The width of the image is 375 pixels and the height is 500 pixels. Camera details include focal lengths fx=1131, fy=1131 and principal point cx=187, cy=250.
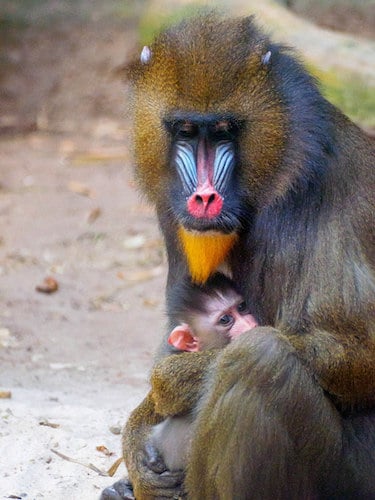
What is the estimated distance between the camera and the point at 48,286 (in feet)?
28.5

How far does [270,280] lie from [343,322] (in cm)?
39

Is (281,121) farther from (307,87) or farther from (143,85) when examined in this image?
(143,85)

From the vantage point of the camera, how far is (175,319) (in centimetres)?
529

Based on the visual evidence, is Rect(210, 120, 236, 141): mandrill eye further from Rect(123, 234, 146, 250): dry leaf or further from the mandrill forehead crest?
Rect(123, 234, 146, 250): dry leaf

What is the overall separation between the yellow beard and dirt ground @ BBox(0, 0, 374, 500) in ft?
2.28

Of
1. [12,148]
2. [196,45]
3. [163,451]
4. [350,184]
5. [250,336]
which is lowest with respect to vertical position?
[12,148]

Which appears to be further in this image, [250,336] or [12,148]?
[12,148]

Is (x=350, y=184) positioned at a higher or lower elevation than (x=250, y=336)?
higher

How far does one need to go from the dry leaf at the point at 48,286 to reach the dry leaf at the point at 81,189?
2.08m

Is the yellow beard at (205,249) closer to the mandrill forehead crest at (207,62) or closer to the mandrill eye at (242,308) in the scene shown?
the mandrill eye at (242,308)

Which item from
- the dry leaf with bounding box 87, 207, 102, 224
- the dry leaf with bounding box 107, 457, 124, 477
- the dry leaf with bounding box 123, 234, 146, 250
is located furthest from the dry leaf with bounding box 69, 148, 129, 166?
the dry leaf with bounding box 107, 457, 124, 477

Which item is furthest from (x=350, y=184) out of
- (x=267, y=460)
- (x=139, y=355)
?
(x=139, y=355)

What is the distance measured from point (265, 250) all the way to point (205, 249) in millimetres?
256

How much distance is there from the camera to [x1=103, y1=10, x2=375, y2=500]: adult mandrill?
445 centimetres
